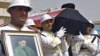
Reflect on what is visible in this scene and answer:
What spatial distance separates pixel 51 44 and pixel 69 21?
60cm

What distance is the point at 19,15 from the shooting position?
3.65 metres

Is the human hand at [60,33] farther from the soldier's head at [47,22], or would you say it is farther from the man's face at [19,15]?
the man's face at [19,15]

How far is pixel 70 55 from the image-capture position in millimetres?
5078

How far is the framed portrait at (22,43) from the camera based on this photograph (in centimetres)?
355

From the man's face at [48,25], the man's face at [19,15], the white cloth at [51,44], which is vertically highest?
the man's face at [19,15]

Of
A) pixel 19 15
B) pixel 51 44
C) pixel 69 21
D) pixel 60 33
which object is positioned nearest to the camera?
pixel 19 15

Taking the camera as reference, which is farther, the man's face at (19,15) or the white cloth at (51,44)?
the white cloth at (51,44)

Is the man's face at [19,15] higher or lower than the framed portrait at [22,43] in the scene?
higher

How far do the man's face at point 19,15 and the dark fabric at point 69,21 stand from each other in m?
1.05

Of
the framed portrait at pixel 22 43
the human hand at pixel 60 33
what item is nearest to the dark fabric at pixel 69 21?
the human hand at pixel 60 33

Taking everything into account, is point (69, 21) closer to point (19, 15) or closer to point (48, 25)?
point (48, 25)

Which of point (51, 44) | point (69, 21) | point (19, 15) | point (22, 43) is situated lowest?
point (51, 44)

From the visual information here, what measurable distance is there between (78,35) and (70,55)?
12.5 inches

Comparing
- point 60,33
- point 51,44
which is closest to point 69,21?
point 60,33
